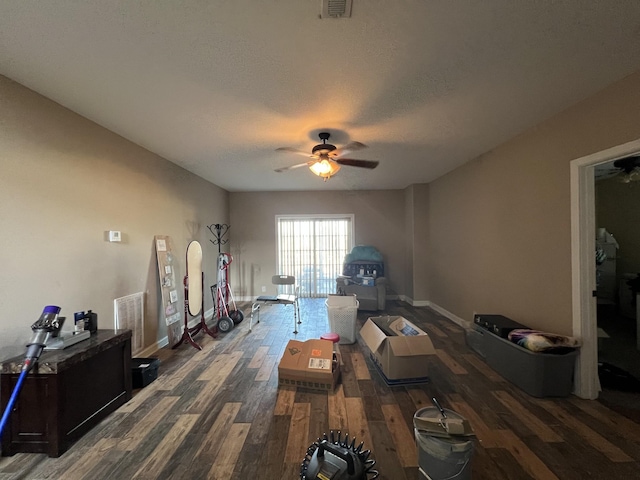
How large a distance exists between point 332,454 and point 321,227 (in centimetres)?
497

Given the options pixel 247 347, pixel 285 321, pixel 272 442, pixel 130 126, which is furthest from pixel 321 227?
pixel 272 442

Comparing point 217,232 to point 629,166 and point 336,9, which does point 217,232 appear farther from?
point 629,166

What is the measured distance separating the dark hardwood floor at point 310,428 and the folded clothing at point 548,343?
426mm

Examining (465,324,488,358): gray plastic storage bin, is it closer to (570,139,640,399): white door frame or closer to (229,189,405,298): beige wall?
(570,139,640,399): white door frame

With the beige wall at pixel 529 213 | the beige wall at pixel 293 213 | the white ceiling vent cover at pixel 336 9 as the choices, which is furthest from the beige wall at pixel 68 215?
the beige wall at pixel 529 213

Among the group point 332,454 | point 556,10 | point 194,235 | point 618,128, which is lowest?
point 332,454

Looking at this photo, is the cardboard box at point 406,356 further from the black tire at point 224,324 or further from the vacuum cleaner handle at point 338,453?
the black tire at point 224,324

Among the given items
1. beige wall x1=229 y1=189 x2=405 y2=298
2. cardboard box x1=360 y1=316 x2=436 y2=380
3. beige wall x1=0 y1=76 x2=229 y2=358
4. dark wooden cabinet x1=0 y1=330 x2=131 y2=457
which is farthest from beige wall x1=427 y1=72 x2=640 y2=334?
beige wall x1=0 y1=76 x2=229 y2=358

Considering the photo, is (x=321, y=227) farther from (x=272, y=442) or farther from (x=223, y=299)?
(x=272, y=442)

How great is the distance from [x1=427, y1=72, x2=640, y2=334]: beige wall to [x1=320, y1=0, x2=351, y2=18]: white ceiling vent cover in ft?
7.10

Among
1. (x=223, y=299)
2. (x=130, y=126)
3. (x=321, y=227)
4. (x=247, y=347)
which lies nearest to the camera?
(x=130, y=126)

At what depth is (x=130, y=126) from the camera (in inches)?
99.1

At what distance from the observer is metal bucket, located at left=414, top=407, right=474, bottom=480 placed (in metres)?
1.29

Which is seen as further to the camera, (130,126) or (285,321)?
(285,321)
